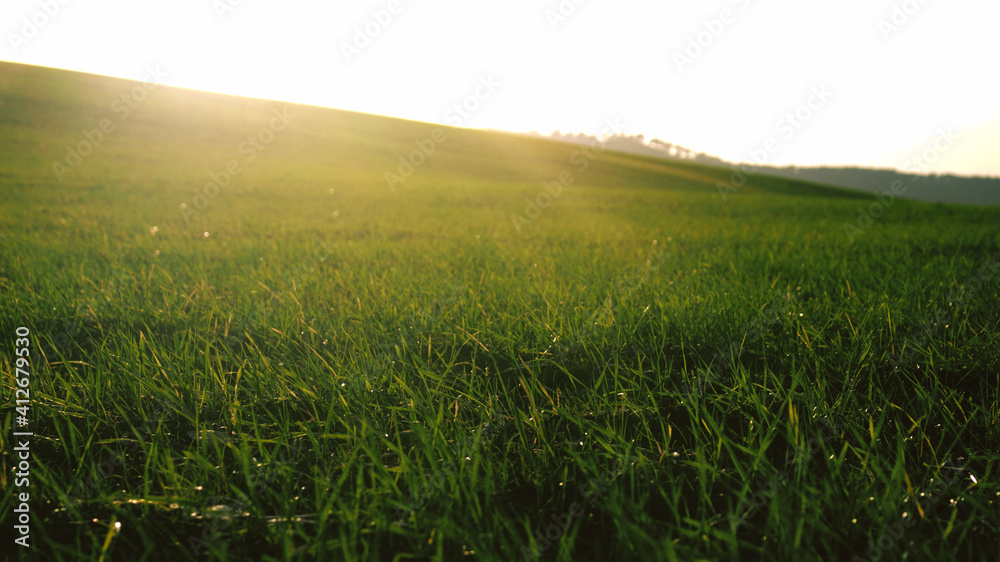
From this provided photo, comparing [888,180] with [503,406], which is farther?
[888,180]

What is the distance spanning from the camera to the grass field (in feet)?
3.65

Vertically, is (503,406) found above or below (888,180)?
above

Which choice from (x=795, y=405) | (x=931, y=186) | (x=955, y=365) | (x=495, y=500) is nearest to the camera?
(x=495, y=500)

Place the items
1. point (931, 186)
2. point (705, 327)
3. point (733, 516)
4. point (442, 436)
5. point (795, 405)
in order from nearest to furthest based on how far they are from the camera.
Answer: point (733, 516) → point (442, 436) → point (795, 405) → point (705, 327) → point (931, 186)

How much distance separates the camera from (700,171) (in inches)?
1678

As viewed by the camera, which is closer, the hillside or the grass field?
the grass field

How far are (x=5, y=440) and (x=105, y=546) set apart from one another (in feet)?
2.43

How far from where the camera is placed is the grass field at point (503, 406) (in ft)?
3.65

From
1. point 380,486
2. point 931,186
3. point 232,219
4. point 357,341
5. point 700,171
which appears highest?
point 700,171

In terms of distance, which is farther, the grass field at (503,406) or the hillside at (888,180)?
the hillside at (888,180)

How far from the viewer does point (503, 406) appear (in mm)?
1700

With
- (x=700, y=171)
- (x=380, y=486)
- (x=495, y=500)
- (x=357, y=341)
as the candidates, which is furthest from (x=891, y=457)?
(x=700, y=171)

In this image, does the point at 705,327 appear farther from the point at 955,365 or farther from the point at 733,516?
the point at 733,516

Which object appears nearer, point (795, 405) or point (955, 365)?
point (795, 405)
